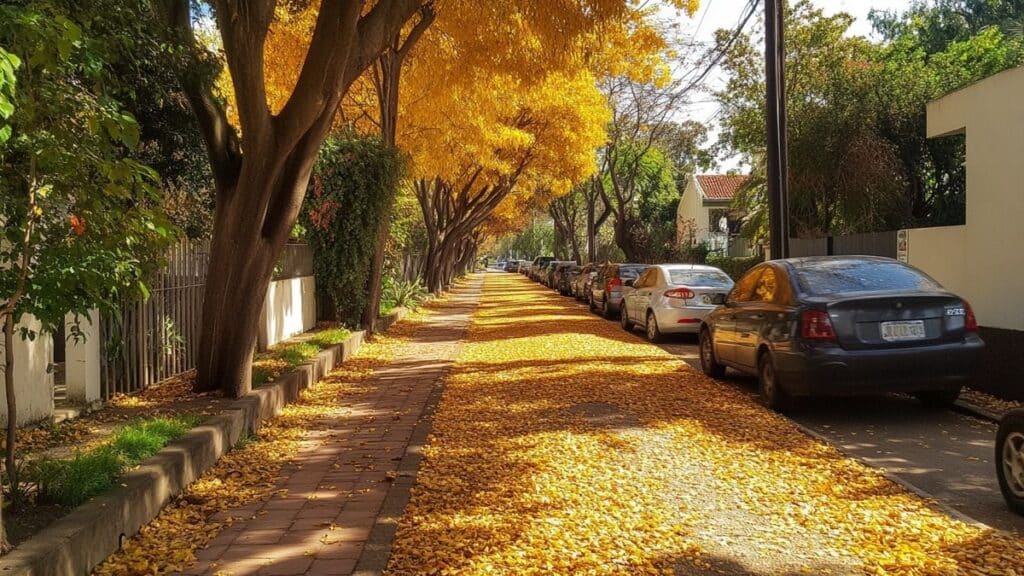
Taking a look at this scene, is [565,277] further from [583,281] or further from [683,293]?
[683,293]

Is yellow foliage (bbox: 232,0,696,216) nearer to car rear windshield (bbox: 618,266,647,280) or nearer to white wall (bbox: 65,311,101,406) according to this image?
car rear windshield (bbox: 618,266,647,280)

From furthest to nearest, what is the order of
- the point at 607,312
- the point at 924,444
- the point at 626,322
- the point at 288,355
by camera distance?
the point at 607,312, the point at 626,322, the point at 288,355, the point at 924,444

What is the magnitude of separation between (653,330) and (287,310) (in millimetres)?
6875

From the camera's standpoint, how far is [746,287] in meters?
9.81

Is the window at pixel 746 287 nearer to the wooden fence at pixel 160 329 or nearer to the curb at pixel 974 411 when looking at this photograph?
the curb at pixel 974 411

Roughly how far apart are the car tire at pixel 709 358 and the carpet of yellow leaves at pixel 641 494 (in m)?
0.95

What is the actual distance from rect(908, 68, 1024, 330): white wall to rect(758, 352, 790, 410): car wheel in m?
4.62

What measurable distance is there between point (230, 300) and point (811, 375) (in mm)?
5886

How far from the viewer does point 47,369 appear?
20.7 feet

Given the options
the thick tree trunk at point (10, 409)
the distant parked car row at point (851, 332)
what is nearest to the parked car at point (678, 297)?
the distant parked car row at point (851, 332)

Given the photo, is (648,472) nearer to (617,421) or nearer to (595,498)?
(595,498)

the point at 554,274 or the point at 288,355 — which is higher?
the point at 554,274

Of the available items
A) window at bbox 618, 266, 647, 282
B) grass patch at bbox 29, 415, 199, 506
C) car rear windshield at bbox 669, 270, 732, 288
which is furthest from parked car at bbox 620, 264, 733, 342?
grass patch at bbox 29, 415, 199, 506

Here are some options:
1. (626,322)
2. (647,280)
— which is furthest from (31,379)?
(626,322)
